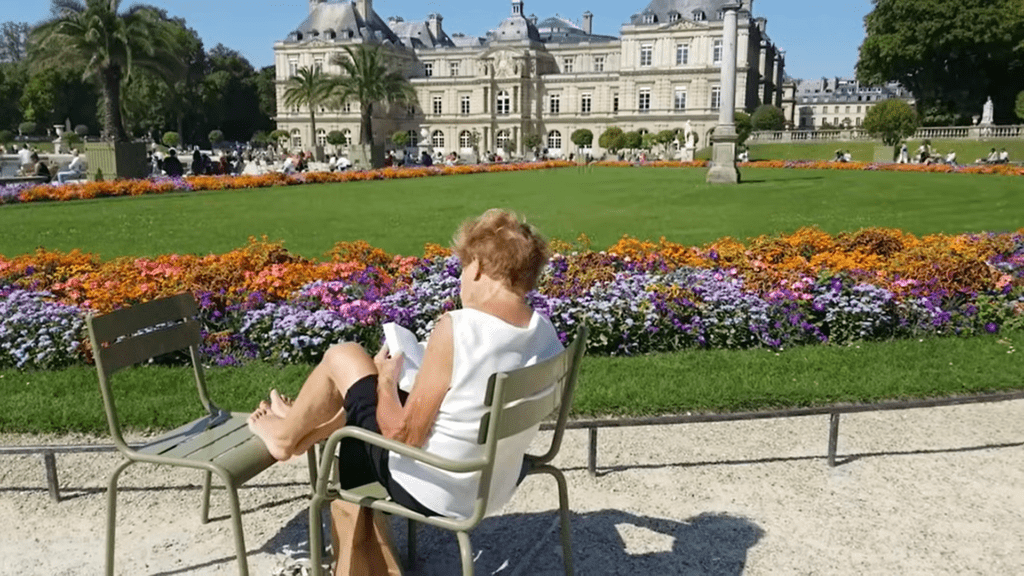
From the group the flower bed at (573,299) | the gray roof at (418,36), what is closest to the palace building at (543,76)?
the gray roof at (418,36)

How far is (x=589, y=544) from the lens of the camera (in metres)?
3.28

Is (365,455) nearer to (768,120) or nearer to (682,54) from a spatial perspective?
(768,120)

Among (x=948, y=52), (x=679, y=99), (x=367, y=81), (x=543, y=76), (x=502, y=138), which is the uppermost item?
(x=543, y=76)

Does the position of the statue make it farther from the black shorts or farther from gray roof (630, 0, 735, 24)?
the black shorts

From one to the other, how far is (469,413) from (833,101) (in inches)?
4574

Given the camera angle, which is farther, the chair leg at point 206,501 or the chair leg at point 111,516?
the chair leg at point 206,501

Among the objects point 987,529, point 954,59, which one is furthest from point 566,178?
point 954,59

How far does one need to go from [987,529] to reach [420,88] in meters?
78.2

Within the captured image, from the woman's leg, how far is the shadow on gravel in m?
0.59

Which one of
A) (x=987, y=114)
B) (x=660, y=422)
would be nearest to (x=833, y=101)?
(x=987, y=114)

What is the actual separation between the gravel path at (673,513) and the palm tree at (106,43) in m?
21.6

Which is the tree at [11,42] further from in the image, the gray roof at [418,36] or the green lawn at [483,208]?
the green lawn at [483,208]

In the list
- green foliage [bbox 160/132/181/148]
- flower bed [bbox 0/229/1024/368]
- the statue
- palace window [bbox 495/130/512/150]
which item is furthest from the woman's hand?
palace window [bbox 495/130/512/150]

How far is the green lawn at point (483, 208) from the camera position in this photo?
11.3 m
